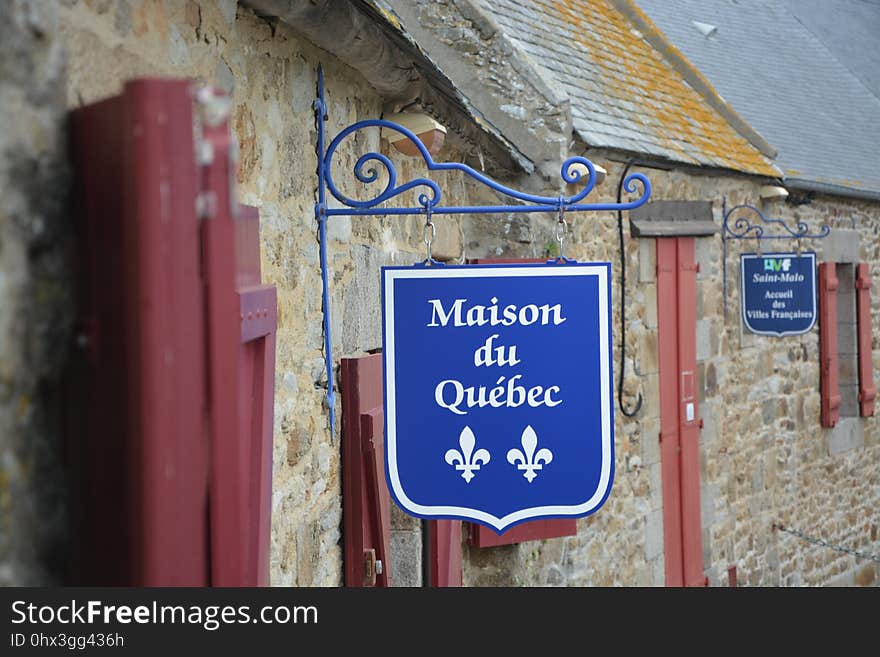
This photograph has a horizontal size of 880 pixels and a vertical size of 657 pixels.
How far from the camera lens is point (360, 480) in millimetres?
4098

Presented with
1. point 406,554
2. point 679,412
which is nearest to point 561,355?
point 406,554

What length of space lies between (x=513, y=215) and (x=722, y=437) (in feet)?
12.3

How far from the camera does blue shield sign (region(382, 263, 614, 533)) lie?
11.9 feet

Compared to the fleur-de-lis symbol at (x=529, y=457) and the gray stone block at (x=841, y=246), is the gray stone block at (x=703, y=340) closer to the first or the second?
the gray stone block at (x=841, y=246)

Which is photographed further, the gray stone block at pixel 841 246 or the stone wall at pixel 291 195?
the gray stone block at pixel 841 246

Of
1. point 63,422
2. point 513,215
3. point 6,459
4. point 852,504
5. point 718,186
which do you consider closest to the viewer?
point 6,459

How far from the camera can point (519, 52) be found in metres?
6.54

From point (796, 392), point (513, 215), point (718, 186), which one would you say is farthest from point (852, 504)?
point (513, 215)

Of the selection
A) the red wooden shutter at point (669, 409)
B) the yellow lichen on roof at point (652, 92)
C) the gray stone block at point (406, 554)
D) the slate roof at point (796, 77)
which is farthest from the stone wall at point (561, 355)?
the slate roof at point (796, 77)

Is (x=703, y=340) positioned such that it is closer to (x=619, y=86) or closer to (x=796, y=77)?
(x=619, y=86)

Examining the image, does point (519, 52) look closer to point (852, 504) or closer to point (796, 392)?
point (796, 392)

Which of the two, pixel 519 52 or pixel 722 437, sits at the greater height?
pixel 519 52

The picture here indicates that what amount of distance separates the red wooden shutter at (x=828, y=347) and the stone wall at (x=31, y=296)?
1061cm

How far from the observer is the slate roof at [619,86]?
7.45m
